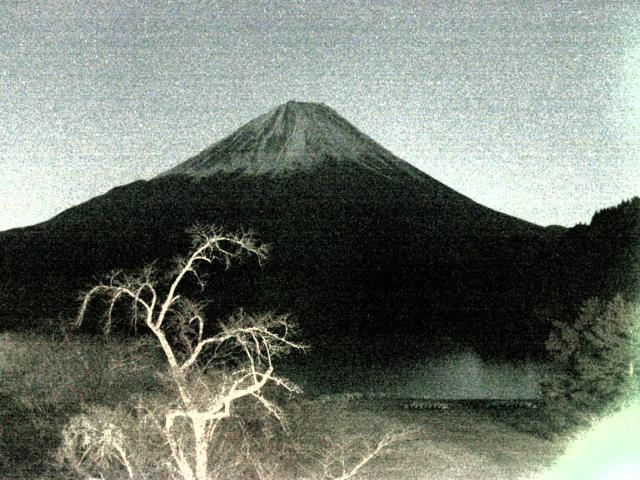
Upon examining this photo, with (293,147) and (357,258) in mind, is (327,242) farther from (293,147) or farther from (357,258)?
(293,147)

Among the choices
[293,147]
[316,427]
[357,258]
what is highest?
[293,147]

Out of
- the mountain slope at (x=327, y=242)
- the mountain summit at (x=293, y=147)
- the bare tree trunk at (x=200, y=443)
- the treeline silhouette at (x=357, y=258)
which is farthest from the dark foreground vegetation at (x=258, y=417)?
the mountain summit at (x=293, y=147)

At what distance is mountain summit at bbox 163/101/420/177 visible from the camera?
315ft

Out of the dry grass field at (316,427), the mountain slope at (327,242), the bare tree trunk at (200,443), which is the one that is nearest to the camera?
the bare tree trunk at (200,443)

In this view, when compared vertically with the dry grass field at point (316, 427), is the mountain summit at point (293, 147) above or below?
above

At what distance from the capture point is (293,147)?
9838 centimetres

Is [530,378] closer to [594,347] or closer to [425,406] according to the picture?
[425,406]

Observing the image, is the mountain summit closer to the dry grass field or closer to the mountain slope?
the mountain slope

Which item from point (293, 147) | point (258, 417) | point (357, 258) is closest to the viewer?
point (258, 417)

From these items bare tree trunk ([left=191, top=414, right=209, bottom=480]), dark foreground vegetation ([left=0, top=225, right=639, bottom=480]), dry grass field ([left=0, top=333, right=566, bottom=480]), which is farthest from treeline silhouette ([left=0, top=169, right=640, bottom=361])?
bare tree trunk ([left=191, top=414, right=209, bottom=480])

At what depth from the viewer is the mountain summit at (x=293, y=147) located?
95875 mm

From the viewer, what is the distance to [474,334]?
41.2 metres

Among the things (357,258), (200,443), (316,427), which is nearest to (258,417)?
(316,427)

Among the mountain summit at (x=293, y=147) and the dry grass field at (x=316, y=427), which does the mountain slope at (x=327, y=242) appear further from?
the dry grass field at (x=316, y=427)
